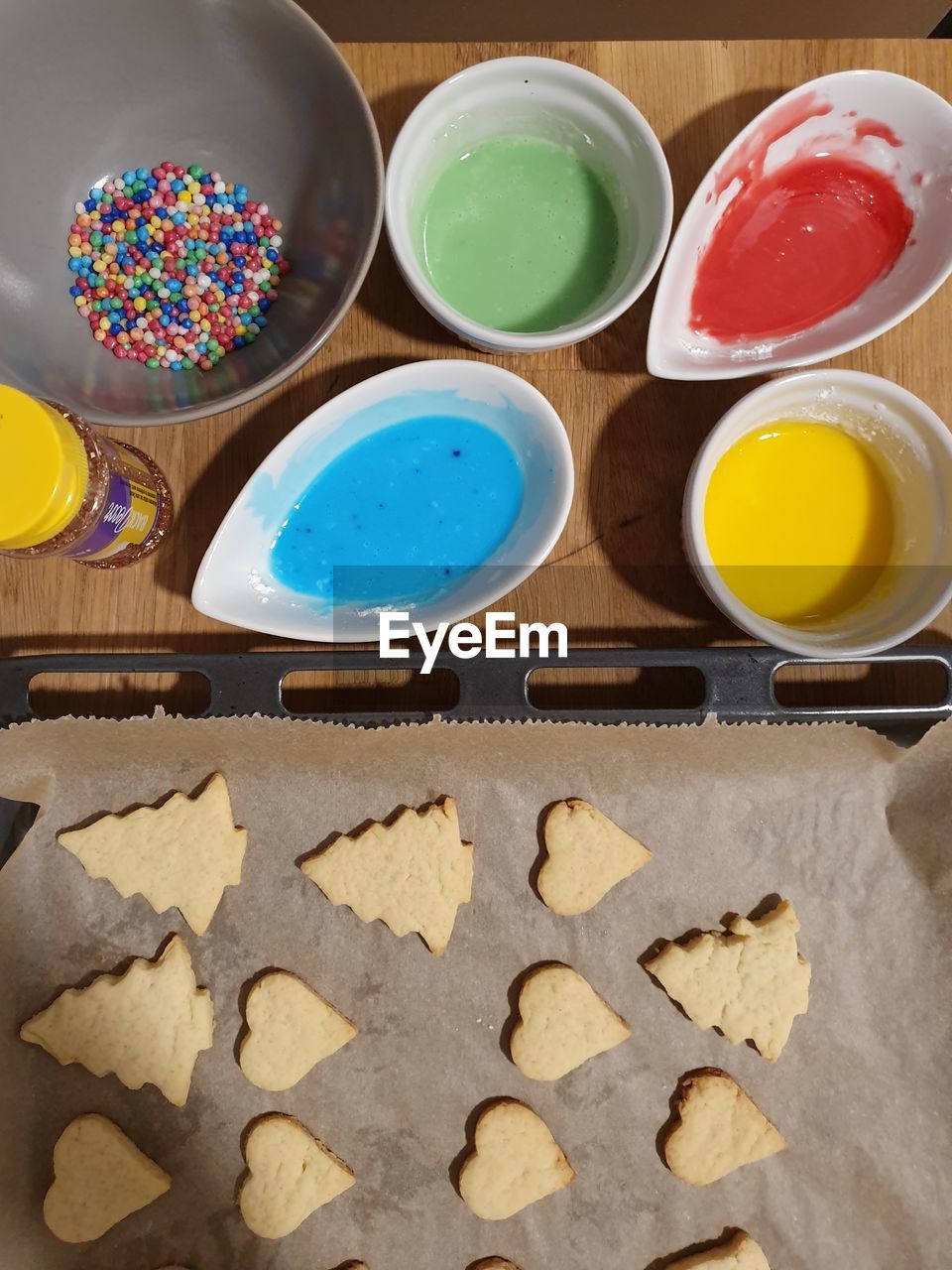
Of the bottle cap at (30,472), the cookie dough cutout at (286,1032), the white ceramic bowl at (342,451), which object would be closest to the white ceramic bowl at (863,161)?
the white ceramic bowl at (342,451)

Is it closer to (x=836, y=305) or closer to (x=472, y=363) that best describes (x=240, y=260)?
(x=472, y=363)

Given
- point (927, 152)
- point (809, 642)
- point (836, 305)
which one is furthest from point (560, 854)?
point (927, 152)

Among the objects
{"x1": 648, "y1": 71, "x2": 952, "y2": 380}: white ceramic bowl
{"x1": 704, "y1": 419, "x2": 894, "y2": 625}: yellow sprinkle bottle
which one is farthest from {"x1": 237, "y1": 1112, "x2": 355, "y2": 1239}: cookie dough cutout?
{"x1": 648, "y1": 71, "x2": 952, "y2": 380}: white ceramic bowl

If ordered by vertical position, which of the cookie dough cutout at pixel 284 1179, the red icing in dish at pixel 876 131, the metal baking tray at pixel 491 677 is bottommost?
the cookie dough cutout at pixel 284 1179

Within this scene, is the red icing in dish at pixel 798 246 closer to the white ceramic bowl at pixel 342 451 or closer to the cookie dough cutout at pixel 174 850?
the white ceramic bowl at pixel 342 451

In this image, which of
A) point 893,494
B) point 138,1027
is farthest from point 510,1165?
point 893,494
